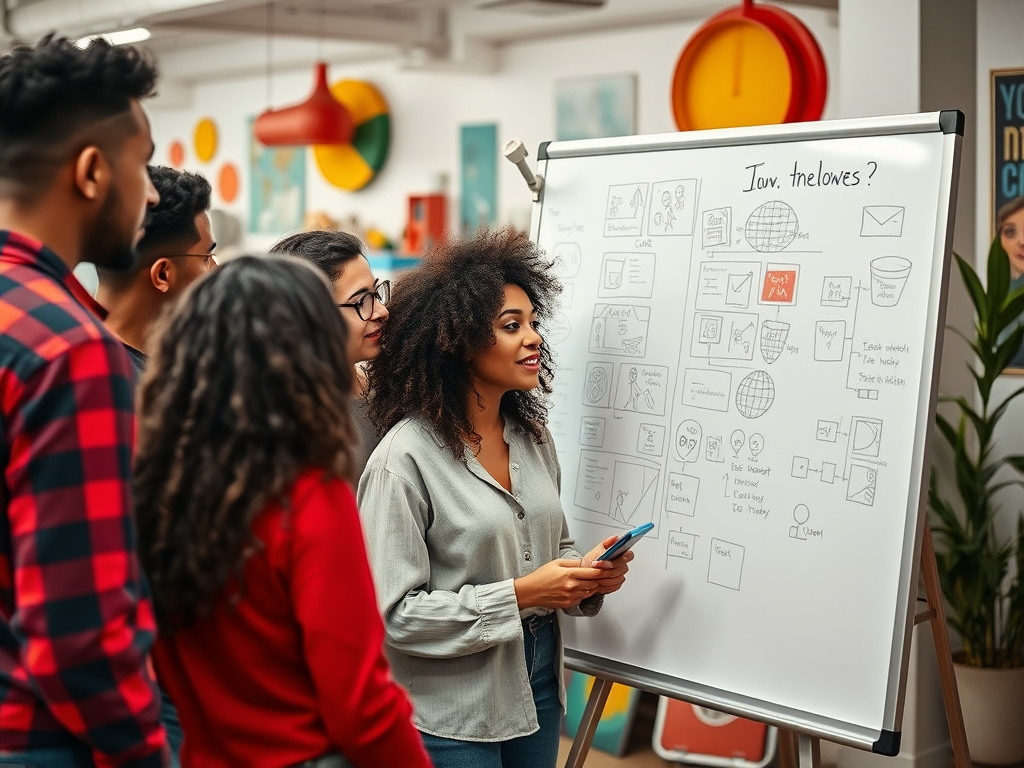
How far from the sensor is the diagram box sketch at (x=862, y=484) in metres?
1.97

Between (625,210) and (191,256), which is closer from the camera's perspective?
(191,256)

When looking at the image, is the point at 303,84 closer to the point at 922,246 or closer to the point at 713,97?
the point at 713,97

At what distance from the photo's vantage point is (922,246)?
1.95 metres

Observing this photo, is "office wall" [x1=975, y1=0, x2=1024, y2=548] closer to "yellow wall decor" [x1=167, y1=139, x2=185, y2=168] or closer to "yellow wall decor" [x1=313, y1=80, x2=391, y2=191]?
"yellow wall decor" [x1=313, y1=80, x2=391, y2=191]

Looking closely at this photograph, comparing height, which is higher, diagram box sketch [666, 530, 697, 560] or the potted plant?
diagram box sketch [666, 530, 697, 560]

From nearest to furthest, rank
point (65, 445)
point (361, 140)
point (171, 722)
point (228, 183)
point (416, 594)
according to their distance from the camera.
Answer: point (65, 445)
point (171, 722)
point (416, 594)
point (361, 140)
point (228, 183)

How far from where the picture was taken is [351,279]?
2.01m

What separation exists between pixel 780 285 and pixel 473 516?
0.75m

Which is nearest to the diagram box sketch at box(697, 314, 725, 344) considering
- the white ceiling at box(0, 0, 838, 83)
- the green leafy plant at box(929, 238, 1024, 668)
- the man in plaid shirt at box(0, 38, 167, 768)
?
the green leafy plant at box(929, 238, 1024, 668)

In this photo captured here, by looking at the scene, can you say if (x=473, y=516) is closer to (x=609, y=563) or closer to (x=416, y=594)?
(x=416, y=594)

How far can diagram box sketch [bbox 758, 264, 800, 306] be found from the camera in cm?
210

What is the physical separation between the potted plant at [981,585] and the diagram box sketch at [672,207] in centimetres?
116

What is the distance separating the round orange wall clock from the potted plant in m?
0.69

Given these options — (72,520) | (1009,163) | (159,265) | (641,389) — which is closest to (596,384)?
(641,389)
